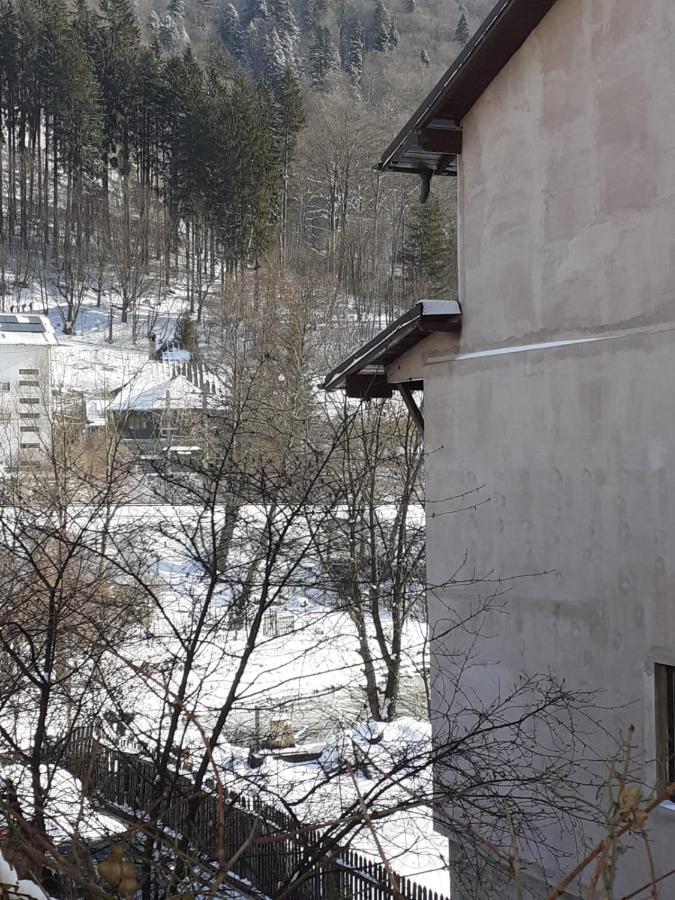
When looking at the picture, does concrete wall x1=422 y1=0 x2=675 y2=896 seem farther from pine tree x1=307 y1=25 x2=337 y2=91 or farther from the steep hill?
pine tree x1=307 y1=25 x2=337 y2=91

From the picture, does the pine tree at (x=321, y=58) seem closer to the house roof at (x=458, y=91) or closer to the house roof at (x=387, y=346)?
the house roof at (x=458, y=91)

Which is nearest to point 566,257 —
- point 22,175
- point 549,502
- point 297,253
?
point 549,502

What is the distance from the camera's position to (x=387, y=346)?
8.67 m

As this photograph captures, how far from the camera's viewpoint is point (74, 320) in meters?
44.4

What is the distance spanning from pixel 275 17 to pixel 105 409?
237ft

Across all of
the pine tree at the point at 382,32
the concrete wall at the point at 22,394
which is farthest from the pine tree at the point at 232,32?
the concrete wall at the point at 22,394

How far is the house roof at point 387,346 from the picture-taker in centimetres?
822

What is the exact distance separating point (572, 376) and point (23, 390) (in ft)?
86.7

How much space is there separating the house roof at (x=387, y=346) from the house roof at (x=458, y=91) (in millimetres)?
1582

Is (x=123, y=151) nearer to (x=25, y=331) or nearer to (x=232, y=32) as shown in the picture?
(x=25, y=331)

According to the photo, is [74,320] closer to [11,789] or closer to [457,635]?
[457,635]

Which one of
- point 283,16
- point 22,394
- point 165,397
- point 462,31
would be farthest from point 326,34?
point 22,394

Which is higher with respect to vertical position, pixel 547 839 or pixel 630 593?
pixel 630 593

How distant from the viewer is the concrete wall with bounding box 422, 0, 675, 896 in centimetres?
634
